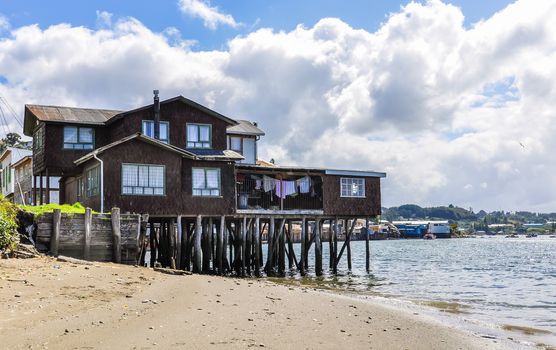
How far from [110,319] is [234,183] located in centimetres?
2148

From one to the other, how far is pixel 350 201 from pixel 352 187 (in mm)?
944

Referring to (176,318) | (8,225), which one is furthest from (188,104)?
(176,318)

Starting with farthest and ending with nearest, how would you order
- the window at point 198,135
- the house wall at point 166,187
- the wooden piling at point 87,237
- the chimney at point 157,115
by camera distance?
the window at point 198,135 → the chimney at point 157,115 → the house wall at point 166,187 → the wooden piling at point 87,237

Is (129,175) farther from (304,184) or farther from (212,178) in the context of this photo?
(304,184)

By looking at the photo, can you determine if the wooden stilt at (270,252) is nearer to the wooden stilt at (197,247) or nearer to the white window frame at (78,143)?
the wooden stilt at (197,247)

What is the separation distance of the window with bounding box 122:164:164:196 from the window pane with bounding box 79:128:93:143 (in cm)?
709

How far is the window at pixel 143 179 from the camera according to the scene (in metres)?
29.2

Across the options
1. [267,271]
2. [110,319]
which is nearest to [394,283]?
[267,271]

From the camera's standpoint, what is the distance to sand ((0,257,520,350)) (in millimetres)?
10186

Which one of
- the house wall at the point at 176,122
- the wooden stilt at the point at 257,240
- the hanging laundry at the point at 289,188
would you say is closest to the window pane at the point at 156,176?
the house wall at the point at 176,122

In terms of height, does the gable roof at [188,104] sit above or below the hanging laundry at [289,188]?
above

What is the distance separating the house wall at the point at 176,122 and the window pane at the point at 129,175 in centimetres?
505

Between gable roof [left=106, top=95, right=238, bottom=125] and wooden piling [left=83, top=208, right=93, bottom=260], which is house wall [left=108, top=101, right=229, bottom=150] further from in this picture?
wooden piling [left=83, top=208, right=93, bottom=260]

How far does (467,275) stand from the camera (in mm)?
39719
